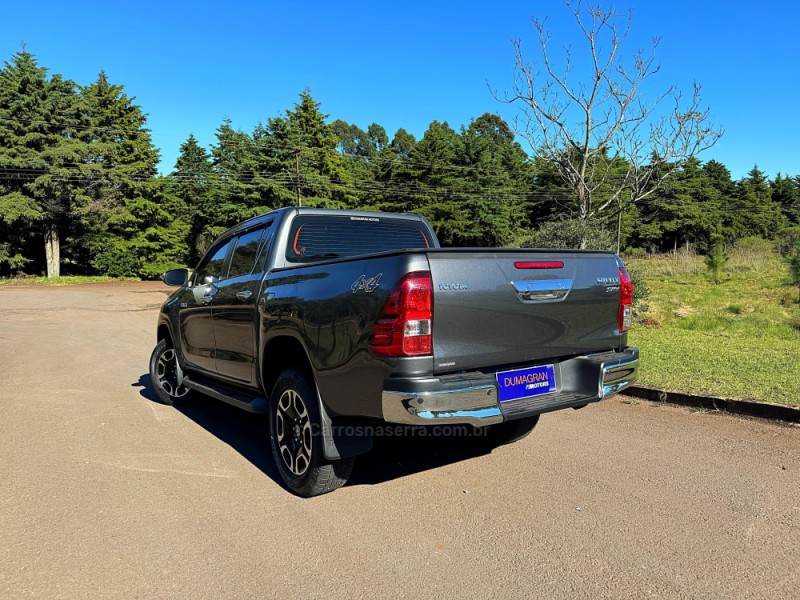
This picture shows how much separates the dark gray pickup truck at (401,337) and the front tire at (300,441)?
0.01 meters

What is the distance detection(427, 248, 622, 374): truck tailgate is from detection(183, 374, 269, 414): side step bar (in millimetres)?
1875

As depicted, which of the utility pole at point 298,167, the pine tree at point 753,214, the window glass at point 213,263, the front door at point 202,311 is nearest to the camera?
the front door at point 202,311

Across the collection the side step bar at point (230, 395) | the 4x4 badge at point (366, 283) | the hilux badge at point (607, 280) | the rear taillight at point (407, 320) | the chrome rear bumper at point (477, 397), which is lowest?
the side step bar at point (230, 395)

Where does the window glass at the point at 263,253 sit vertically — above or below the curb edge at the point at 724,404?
above

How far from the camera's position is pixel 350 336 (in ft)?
10.9

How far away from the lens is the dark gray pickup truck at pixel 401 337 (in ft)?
10.3

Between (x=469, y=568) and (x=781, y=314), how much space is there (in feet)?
46.1

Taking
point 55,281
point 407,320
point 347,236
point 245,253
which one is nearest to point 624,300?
point 407,320

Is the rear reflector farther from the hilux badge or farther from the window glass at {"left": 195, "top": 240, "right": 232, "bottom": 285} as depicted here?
the window glass at {"left": 195, "top": 240, "right": 232, "bottom": 285}

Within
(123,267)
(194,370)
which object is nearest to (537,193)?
(123,267)

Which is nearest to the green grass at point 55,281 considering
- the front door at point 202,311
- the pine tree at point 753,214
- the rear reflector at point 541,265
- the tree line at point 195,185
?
the tree line at point 195,185

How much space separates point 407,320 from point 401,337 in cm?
10

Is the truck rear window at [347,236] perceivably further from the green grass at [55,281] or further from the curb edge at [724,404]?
the green grass at [55,281]

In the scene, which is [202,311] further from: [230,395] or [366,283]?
[366,283]
